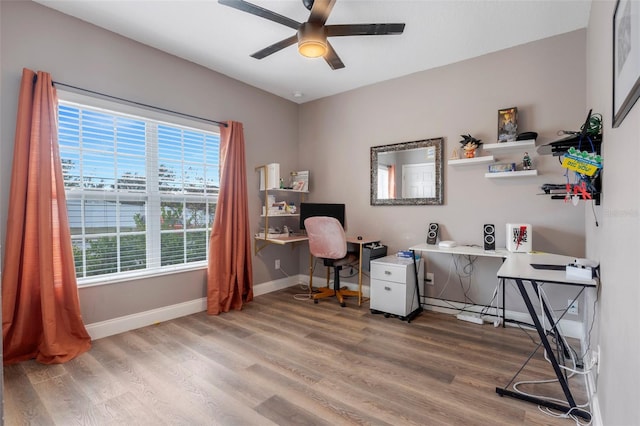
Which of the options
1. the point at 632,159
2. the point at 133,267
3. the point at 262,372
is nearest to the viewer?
the point at 632,159

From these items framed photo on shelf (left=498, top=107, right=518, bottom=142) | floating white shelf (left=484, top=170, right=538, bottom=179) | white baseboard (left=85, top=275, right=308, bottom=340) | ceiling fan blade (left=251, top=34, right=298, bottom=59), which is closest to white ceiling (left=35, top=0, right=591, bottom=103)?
ceiling fan blade (left=251, top=34, right=298, bottom=59)

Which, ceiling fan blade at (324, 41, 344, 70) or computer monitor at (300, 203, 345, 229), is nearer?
ceiling fan blade at (324, 41, 344, 70)

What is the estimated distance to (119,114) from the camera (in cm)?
283

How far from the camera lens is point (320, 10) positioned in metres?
2.09

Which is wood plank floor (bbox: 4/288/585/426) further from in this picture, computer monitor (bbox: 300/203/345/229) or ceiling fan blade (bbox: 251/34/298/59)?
ceiling fan blade (bbox: 251/34/298/59)

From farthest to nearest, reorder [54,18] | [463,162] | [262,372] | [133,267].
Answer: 1. [463,162]
2. [133,267]
3. [54,18]
4. [262,372]

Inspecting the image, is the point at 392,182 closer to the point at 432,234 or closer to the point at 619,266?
the point at 432,234

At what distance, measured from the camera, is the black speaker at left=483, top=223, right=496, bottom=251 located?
9.67 ft

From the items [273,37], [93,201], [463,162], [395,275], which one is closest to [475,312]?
[395,275]

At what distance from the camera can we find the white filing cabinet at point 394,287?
3.14 meters

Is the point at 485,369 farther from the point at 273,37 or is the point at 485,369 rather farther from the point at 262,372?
the point at 273,37

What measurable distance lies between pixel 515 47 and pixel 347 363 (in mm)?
3236

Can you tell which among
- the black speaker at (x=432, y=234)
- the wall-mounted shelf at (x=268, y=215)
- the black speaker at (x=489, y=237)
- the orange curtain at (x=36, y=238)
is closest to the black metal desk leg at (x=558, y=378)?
the black speaker at (x=489, y=237)

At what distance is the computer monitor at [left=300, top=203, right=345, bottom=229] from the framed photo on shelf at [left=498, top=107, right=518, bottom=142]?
1.95m
